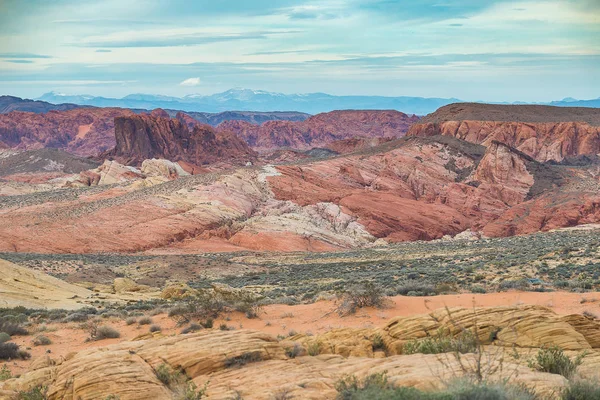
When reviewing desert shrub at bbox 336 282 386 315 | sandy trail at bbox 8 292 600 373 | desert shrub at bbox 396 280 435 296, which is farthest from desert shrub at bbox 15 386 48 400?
desert shrub at bbox 396 280 435 296

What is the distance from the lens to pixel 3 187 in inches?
3497

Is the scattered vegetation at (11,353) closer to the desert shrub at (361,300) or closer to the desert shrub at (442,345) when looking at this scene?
the desert shrub at (361,300)

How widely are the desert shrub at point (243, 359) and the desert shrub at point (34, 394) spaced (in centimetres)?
298

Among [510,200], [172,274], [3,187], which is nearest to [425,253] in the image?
[172,274]

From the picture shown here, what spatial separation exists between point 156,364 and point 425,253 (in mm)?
27387

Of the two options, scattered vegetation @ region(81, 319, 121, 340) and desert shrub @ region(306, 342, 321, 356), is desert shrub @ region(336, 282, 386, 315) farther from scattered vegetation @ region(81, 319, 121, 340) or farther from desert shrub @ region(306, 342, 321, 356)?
scattered vegetation @ region(81, 319, 121, 340)

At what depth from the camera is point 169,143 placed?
14150 centimetres

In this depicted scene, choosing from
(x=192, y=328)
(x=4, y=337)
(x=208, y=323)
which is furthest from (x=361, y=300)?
(x=4, y=337)

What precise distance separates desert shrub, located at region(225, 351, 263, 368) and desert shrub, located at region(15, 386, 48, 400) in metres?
2.98

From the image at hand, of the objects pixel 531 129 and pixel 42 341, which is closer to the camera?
pixel 42 341

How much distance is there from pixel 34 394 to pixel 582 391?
8.13 metres

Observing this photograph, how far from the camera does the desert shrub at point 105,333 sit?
1462cm

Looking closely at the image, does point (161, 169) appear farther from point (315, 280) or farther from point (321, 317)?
point (321, 317)

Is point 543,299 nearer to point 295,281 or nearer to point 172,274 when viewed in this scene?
point 295,281
